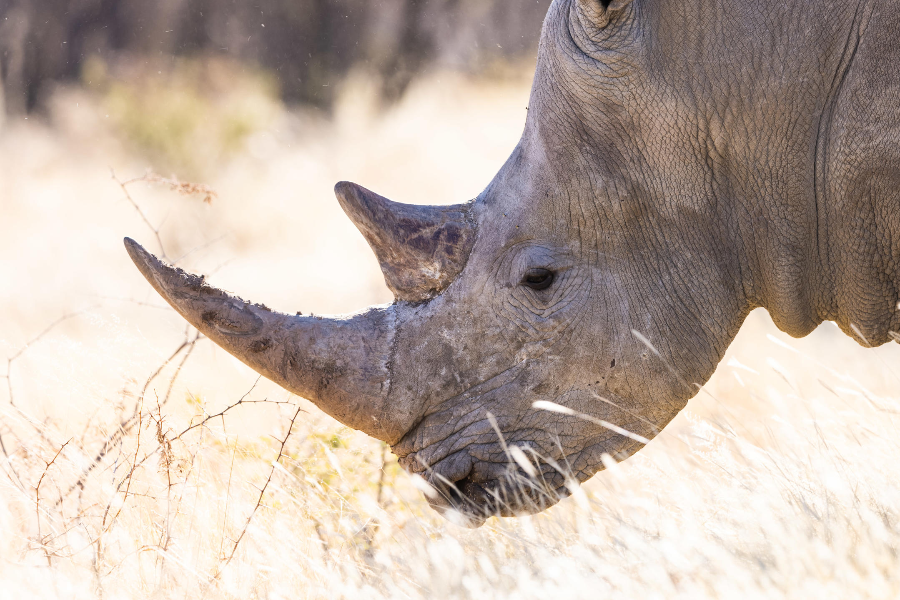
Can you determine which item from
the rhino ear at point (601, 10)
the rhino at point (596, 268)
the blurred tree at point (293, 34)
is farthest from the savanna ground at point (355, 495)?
the blurred tree at point (293, 34)

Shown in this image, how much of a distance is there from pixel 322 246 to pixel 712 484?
10531mm

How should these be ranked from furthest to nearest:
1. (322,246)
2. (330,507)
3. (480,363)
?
(322,246)
(330,507)
(480,363)

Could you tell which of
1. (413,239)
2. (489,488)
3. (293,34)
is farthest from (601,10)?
(293,34)

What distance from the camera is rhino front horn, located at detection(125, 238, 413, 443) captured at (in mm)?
3432

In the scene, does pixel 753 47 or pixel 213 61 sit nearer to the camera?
pixel 753 47

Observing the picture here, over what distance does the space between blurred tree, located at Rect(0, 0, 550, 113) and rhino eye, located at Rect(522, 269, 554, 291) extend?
16427 millimetres

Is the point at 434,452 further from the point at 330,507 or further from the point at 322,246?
the point at 322,246

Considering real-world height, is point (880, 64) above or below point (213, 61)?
below

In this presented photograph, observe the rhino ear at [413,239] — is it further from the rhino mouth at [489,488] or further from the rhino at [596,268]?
the rhino mouth at [489,488]

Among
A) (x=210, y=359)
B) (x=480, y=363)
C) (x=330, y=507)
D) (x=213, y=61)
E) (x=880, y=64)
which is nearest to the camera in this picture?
(x=880, y=64)

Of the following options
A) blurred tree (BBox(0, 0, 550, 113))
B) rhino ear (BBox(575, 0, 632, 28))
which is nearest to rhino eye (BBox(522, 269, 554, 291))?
rhino ear (BBox(575, 0, 632, 28))

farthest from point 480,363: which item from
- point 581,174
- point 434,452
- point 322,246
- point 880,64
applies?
point 322,246

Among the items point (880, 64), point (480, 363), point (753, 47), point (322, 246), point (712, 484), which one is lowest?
point (712, 484)

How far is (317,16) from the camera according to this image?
21141 millimetres
